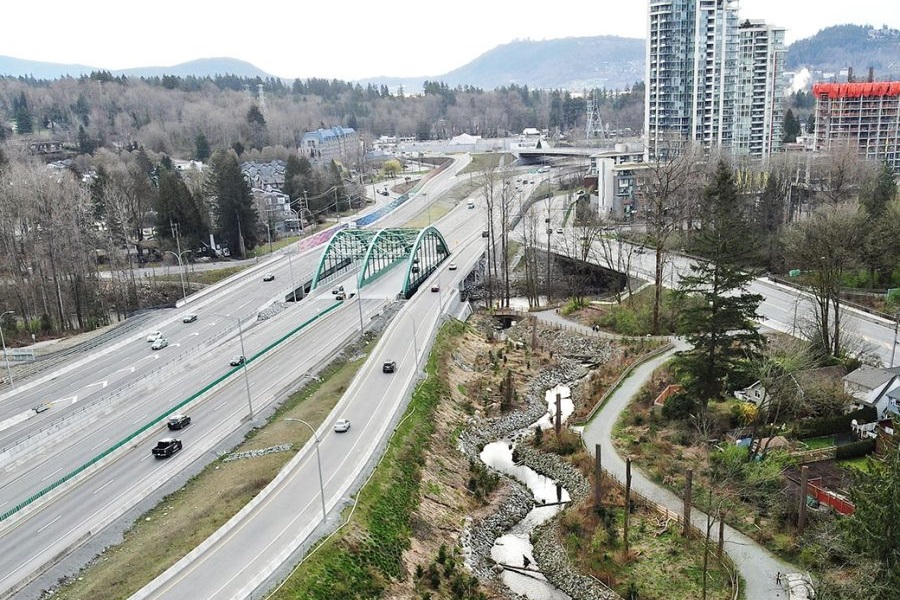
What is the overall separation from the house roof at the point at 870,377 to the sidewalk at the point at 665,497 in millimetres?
13588

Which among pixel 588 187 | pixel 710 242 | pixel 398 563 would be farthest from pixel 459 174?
pixel 398 563

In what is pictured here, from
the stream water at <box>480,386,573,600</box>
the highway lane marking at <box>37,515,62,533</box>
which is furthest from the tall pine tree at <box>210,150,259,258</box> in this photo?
the highway lane marking at <box>37,515,62,533</box>

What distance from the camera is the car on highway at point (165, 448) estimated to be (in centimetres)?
3853

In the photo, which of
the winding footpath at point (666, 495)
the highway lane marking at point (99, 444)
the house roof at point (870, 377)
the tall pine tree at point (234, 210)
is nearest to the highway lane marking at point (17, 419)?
the highway lane marking at point (99, 444)

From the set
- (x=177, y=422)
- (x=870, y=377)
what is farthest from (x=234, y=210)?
(x=870, y=377)

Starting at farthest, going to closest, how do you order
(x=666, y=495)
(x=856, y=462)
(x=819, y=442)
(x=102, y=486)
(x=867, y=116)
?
(x=867, y=116), (x=819, y=442), (x=856, y=462), (x=666, y=495), (x=102, y=486)

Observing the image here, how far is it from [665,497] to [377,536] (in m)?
15.6

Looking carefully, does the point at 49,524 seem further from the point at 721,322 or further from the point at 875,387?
the point at 875,387

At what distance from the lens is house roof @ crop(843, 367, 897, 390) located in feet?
135

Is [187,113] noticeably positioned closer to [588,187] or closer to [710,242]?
[588,187]

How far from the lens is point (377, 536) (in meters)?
32.5

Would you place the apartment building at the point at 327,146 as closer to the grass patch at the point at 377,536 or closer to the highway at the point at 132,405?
the highway at the point at 132,405

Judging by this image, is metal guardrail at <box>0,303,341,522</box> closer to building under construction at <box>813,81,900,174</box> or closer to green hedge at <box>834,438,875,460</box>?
green hedge at <box>834,438,875,460</box>

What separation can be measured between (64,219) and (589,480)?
201ft
